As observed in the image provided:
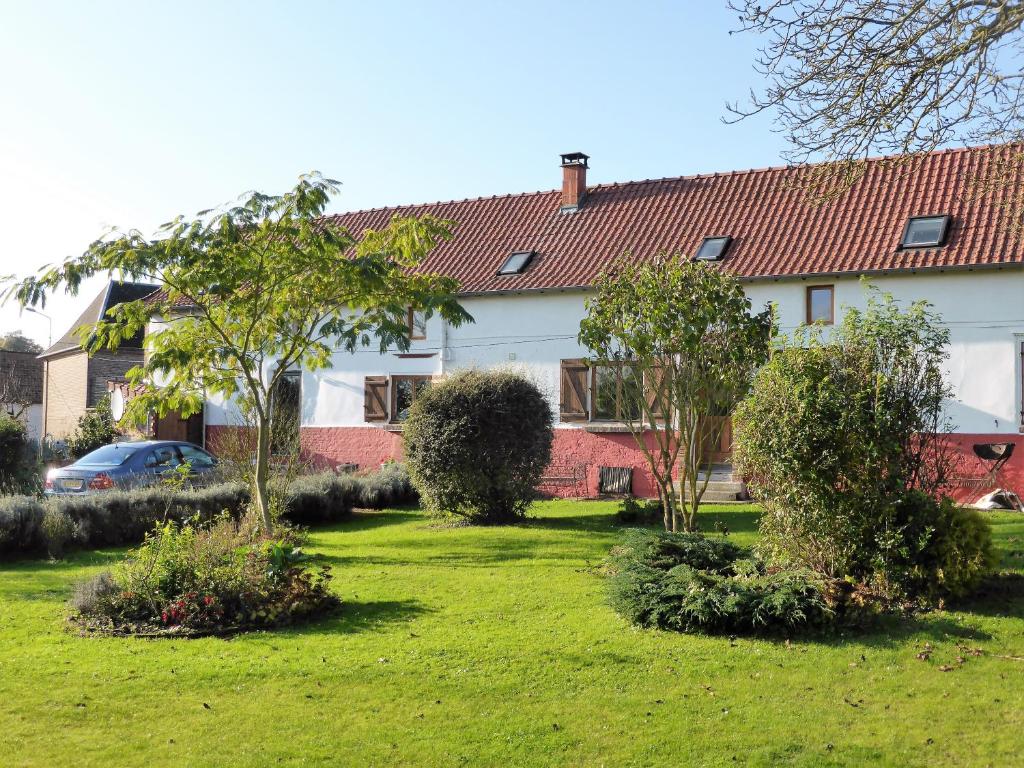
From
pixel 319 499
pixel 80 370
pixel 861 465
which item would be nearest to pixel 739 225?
pixel 319 499

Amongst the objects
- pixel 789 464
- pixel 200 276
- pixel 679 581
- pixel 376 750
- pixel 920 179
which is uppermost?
pixel 920 179

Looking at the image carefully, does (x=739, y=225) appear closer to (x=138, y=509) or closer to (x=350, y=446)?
(x=350, y=446)

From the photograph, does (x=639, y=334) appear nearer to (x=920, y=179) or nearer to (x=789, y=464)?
(x=789, y=464)

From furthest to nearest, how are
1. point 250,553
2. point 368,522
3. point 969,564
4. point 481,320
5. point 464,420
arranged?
point 481,320, point 368,522, point 464,420, point 250,553, point 969,564

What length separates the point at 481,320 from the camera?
74.7 ft

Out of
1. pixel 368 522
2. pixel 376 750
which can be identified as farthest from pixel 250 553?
pixel 368 522

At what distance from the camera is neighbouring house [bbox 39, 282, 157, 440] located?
33312mm

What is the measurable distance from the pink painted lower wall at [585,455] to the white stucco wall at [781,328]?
1.05 ft

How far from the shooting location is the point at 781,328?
19000mm

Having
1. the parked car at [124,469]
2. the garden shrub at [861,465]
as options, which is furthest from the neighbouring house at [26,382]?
the garden shrub at [861,465]

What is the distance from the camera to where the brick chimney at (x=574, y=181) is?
24.4 meters

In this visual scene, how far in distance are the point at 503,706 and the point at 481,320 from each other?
16.7 metres

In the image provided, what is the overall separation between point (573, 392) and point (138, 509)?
973 cm

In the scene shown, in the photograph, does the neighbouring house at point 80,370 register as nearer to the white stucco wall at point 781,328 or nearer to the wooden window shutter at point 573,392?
the white stucco wall at point 781,328
